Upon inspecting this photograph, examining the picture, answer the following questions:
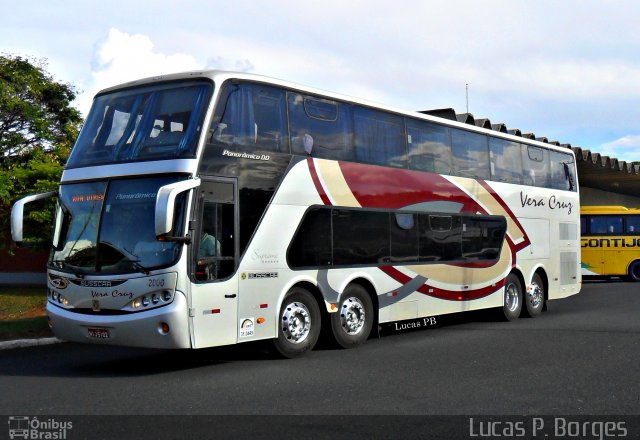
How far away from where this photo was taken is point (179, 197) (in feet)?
33.7

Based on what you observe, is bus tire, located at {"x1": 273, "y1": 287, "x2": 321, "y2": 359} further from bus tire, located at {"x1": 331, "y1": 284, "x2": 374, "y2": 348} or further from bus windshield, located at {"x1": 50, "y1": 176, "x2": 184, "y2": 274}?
bus windshield, located at {"x1": 50, "y1": 176, "x2": 184, "y2": 274}

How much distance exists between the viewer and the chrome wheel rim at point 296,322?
38.5 ft

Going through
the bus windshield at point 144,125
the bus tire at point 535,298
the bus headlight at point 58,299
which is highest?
the bus windshield at point 144,125

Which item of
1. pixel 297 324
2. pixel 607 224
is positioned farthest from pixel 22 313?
pixel 607 224

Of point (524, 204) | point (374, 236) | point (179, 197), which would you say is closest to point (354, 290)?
point (374, 236)

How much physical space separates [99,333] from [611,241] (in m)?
26.7

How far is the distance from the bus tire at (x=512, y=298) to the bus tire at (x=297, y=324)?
662 centimetres

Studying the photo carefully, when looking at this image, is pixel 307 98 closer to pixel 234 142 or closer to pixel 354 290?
pixel 234 142

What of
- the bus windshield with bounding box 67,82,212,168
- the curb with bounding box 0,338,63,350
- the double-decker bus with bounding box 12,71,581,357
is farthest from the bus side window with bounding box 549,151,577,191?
the curb with bounding box 0,338,63,350

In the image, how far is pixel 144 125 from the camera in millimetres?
11062

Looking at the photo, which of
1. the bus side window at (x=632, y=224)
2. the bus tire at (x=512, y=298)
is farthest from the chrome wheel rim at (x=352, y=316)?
the bus side window at (x=632, y=224)

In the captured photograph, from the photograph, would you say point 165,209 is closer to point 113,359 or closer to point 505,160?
point 113,359

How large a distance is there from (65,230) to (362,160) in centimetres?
493
